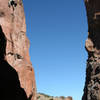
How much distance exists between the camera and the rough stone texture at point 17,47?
91.1 feet

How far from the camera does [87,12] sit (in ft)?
136

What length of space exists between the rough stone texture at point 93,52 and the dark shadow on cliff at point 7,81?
1250 cm

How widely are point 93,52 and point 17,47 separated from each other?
1481 cm

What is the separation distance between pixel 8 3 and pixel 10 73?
32.4 feet

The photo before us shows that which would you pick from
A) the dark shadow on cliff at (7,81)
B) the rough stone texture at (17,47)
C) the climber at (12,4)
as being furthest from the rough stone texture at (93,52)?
the climber at (12,4)

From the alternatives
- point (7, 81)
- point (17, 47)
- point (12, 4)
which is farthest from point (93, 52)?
point (7, 81)

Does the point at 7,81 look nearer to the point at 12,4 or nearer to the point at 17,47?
the point at 17,47

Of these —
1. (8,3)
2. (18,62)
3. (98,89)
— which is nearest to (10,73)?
(18,62)

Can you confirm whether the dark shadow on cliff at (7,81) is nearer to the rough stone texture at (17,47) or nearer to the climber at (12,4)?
the rough stone texture at (17,47)

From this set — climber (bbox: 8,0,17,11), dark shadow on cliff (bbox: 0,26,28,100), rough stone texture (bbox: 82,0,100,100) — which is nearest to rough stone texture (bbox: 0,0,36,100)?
climber (bbox: 8,0,17,11)

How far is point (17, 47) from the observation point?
28.9m

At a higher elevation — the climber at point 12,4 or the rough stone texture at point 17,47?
the climber at point 12,4

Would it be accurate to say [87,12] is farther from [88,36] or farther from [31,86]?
[31,86]

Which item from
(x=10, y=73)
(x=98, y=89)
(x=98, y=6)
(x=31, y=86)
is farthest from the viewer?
(x=98, y=6)
